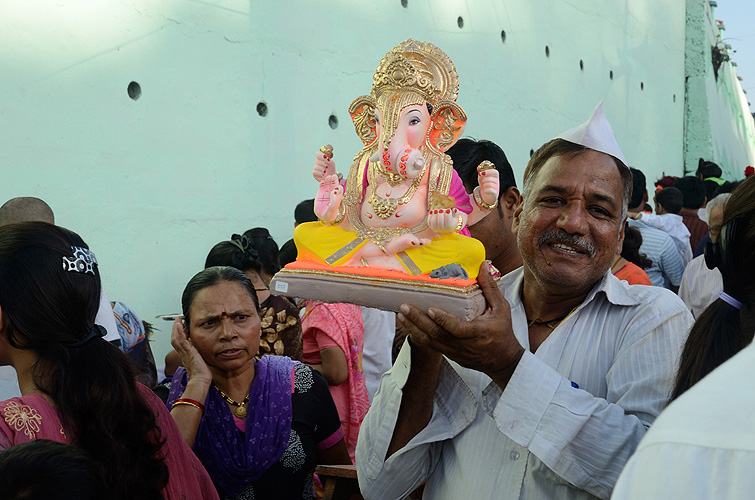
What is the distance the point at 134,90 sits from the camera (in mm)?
4266

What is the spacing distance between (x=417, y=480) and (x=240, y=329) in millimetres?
993

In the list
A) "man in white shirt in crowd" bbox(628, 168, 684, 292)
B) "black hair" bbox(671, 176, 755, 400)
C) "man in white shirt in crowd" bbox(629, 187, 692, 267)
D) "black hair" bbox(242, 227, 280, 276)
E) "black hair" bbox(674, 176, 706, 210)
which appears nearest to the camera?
"black hair" bbox(671, 176, 755, 400)

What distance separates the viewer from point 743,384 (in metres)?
0.62

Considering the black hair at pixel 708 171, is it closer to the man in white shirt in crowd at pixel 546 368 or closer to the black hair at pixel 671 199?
the black hair at pixel 671 199

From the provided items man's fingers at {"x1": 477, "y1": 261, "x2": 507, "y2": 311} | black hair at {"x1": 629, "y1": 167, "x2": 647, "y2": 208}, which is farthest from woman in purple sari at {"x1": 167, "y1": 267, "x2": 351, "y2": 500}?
black hair at {"x1": 629, "y1": 167, "x2": 647, "y2": 208}

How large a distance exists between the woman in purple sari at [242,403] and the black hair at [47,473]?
35.4 inches

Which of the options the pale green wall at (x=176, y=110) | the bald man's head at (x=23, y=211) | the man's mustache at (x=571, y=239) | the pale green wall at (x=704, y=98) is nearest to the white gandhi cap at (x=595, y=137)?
the man's mustache at (x=571, y=239)

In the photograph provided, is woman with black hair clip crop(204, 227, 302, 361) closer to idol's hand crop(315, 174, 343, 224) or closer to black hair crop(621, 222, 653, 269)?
idol's hand crop(315, 174, 343, 224)

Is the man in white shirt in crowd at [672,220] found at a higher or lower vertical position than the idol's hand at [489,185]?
lower

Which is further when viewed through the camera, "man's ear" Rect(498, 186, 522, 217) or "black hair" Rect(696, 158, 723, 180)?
"black hair" Rect(696, 158, 723, 180)

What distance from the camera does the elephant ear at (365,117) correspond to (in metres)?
2.35

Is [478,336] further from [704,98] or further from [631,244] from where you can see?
[704,98]

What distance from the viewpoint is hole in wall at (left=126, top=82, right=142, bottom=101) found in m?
4.23

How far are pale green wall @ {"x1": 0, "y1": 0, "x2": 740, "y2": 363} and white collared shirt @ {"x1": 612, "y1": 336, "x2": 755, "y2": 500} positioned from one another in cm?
370
